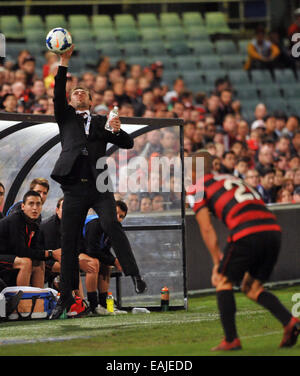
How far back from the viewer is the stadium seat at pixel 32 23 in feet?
72.6

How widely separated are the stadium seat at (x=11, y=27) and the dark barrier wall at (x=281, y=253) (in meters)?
9.59

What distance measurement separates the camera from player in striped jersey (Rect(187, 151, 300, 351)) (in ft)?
24.9

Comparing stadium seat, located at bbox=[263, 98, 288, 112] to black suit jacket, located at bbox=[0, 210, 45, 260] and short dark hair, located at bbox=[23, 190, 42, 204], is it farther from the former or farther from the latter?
black suit jacket, located at bbox=[0, 210, 45, 260]

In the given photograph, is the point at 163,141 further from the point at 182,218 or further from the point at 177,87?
the point at 177,87

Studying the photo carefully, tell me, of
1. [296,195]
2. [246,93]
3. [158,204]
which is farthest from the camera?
[246,93]

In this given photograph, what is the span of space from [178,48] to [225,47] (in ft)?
3.94

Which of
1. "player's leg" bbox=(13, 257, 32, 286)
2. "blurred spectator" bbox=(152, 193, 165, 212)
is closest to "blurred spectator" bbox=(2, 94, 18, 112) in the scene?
"blurred spectator" bbox=(152, 193, 165, 212)

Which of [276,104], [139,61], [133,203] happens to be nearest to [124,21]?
[139,61]

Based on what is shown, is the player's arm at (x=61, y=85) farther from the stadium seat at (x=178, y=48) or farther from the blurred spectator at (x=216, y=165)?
the stadium seat at (x=178, y=48)

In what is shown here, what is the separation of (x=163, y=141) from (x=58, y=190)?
4.74 feet

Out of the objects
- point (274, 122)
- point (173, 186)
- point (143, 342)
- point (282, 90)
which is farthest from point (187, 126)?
point (143, 342)

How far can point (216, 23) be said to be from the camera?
2430 cm

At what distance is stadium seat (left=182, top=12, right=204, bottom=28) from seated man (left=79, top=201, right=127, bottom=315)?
1330 cm

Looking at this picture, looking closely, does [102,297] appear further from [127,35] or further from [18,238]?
[127,35]
